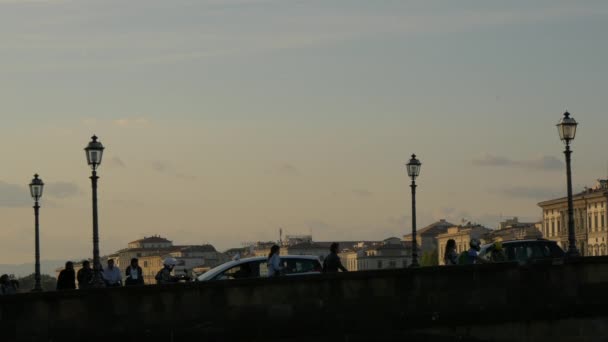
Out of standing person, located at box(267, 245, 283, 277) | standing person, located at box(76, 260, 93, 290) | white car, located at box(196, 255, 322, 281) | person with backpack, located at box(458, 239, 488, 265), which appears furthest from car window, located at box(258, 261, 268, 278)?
person with backpack, located at box(458, 239, 488, 265)

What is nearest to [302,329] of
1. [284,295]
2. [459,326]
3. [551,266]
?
[284,295]

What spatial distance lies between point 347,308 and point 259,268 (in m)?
4.85

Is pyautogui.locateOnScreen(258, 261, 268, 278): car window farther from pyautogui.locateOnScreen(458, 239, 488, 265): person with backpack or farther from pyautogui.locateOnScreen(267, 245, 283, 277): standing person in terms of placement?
pyautogui.locateOnScreen(458, 239, 488, 265): person with backpack

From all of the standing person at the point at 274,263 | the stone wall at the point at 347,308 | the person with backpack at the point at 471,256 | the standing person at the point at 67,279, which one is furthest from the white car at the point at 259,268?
the stone wall at the point at 347,308

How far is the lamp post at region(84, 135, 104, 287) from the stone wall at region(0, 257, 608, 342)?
2.28 meters

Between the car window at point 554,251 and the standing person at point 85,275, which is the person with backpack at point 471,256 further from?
the standing person at point 85,275

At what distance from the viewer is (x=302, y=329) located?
3306cm

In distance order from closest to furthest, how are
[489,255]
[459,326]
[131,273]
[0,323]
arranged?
1. [0,323]
2. [459,326]
3. [131,273]
4. [489,255]

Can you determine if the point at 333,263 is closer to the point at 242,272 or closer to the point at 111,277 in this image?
the point at 242,272

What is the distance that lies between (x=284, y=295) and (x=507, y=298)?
185 inches

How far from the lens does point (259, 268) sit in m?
37.8

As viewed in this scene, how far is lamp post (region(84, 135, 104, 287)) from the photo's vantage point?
112 feet

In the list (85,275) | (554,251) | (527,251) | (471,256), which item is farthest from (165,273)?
(554,251)

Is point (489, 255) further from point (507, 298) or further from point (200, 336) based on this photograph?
point (200, 336)
